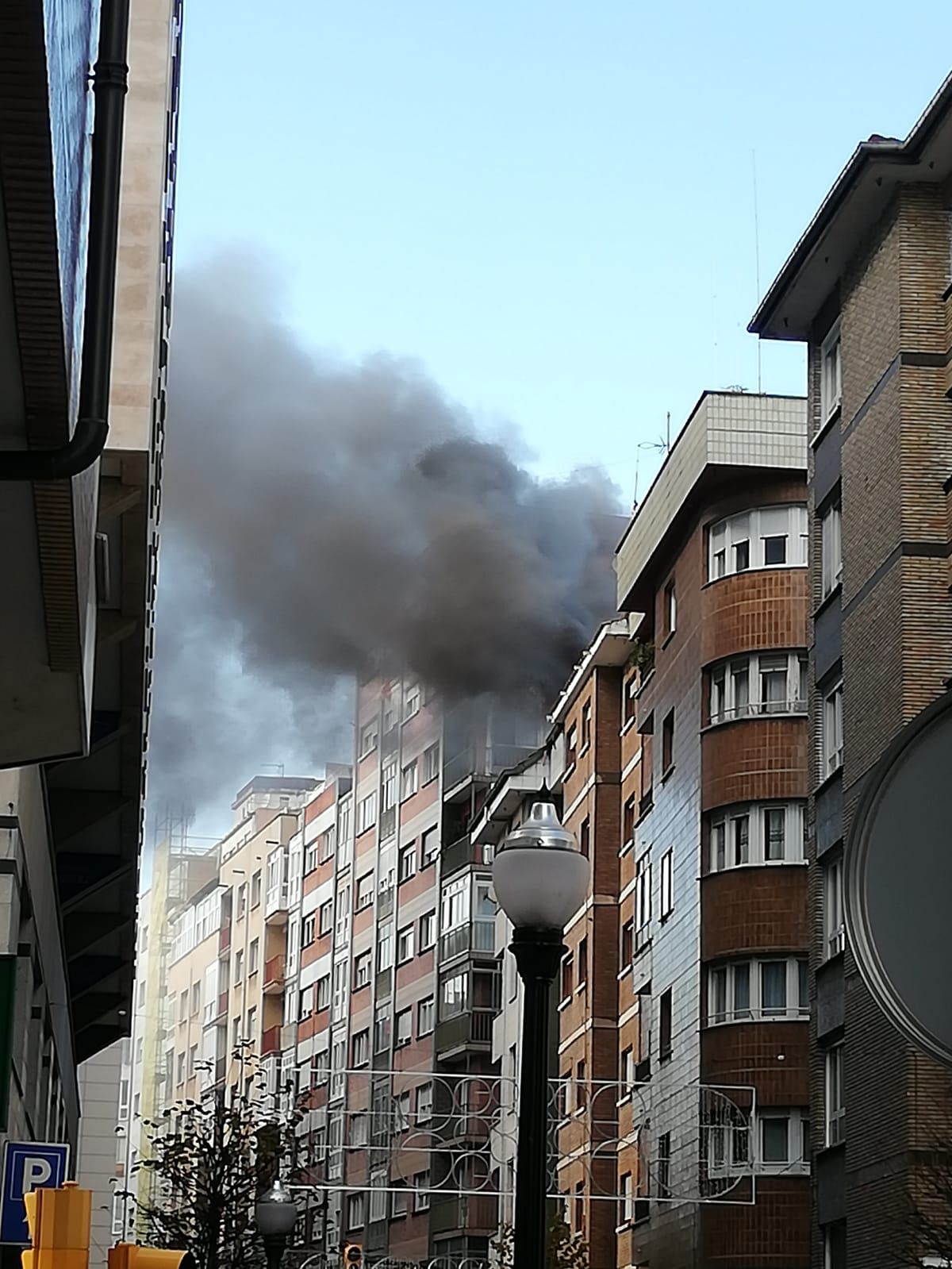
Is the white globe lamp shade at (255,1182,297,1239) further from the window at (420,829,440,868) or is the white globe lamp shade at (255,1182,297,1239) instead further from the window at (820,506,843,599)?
the window at (420,829,440,868)

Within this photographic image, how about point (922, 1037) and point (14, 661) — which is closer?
point (922, 1037)

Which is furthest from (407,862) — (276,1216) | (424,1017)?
(276,1216)

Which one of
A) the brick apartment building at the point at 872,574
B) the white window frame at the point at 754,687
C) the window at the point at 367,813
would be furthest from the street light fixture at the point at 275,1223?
the window at the point at 367,813

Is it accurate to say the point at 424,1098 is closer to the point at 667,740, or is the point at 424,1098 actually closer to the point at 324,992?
the point at 324,992

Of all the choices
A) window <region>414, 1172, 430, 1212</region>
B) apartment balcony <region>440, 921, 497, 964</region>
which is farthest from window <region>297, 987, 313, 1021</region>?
apartment balcony <region>440, 921, 497, 964</region>

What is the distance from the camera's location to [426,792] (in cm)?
8000

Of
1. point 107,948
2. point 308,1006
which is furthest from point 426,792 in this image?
point 107,948

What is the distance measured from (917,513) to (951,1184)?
994cm

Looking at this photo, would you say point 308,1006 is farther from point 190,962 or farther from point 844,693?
point 844,693

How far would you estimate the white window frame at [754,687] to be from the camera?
40.3m

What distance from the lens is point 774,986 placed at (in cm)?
3878

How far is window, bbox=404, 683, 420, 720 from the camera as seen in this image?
271 ft

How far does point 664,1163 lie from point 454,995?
2841 centimetres

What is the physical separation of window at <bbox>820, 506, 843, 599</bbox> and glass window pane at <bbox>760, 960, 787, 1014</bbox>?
7.47m
